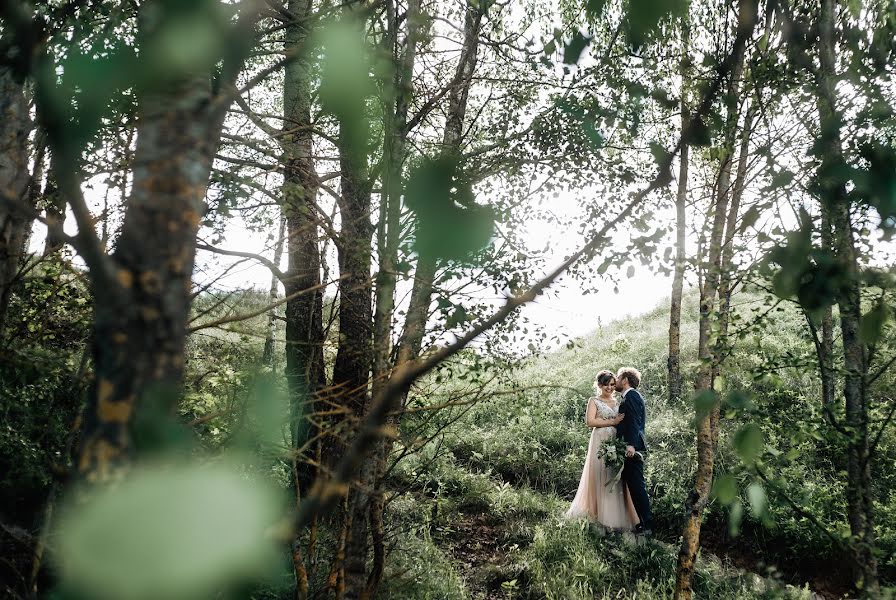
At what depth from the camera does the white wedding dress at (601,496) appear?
20.1 ft

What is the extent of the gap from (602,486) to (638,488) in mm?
431

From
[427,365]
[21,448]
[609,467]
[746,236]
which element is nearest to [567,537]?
[609,467]

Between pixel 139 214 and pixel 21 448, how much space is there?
15.7ft

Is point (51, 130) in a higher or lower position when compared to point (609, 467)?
higher

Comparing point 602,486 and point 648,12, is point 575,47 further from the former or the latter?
point 602,486

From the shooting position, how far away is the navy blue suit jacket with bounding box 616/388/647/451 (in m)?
6.15

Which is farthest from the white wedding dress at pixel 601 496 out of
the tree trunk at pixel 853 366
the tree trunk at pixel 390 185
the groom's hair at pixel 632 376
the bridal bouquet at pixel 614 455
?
the tree trunk at pixel 390 185

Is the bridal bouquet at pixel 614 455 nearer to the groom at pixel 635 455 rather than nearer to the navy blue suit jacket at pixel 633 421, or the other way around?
the groom at pixel 635 455

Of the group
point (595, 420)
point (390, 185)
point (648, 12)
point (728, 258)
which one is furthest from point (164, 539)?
point (595, 420)

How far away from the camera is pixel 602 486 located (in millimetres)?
6316

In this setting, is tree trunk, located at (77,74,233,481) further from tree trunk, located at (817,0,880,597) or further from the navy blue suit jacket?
the navy blue suit jacket

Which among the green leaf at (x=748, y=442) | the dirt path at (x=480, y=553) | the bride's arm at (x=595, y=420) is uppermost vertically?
the green leaf at (x=748, y=442)

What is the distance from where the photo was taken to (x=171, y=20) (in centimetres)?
58

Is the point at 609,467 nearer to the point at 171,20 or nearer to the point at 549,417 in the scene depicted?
the point at 549,417
